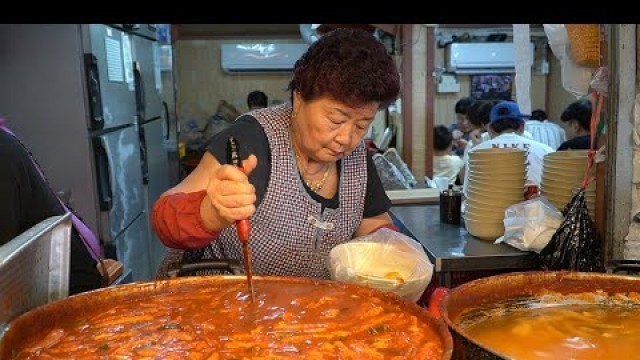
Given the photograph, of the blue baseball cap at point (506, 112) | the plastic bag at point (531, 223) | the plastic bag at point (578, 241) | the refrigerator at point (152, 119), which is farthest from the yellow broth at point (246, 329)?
the blue baseball cap at point (506, 112)

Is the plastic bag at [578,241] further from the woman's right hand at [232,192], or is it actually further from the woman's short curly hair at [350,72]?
the woman's right hand at [232,192]

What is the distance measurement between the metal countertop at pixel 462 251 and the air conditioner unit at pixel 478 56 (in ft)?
22.1

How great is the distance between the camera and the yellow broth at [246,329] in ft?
4.00

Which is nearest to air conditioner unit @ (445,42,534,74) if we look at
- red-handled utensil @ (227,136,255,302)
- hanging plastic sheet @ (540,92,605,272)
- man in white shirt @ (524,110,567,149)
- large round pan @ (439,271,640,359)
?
man in white shirt @ (524,110,567,149)

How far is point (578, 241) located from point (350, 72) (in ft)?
4.57

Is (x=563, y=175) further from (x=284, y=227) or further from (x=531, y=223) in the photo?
(x=284, y=227)

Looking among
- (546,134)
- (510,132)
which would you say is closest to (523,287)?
(510,132)

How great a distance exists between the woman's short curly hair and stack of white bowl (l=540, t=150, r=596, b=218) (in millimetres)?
1367

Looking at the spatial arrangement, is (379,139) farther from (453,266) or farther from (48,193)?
(48,193)

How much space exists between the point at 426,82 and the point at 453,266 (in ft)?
13.8

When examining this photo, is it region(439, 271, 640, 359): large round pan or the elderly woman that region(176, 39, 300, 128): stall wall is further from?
region(439, 271, 640, 359): large round pan

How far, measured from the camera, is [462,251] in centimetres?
289

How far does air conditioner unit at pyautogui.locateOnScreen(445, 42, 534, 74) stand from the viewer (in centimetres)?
956

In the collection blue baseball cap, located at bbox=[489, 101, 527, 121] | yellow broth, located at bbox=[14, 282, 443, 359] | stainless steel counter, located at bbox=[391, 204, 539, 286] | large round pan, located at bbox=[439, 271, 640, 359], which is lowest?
stainless steel counter, located at bbox=[391, 204, 539, 286]
